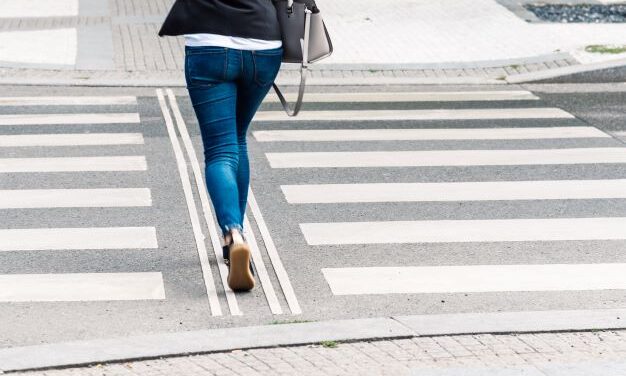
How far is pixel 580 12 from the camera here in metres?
17.9

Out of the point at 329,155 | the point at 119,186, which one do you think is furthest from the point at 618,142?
the point at 119,186

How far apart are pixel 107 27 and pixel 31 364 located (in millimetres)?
11741

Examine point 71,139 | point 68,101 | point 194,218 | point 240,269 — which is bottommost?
point 68,101

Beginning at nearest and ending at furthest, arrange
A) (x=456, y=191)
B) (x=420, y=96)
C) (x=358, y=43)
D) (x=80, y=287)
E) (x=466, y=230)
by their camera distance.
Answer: (x=80, y=287) → (x=466, y=230) → (x=456, y=191) → (x=420, y=96) → (x=358, y=43)

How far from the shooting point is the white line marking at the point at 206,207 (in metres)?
6.78

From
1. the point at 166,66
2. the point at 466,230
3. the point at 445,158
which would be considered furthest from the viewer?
the point at 166,66

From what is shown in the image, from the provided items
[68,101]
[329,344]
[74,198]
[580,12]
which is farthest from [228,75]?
[580,12]

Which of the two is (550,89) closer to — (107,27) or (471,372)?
(107,27)

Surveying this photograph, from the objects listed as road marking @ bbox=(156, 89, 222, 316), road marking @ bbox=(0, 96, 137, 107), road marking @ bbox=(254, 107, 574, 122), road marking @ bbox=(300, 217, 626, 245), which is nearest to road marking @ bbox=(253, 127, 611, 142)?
road marking @ bbox=(254, 107, 574, 122)

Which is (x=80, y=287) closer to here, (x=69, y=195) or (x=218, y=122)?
(x=218, y=122)

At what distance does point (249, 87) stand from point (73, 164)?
337cm

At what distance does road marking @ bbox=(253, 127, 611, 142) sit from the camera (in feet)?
35.9

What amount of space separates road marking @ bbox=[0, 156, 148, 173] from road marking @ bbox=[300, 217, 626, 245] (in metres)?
2.09

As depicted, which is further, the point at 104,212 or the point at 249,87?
the point at 104,212
